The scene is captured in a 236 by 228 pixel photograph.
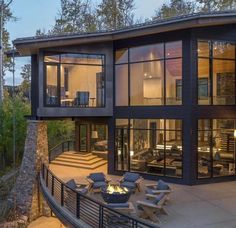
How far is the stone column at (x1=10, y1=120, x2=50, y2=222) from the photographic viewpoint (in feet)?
59.6

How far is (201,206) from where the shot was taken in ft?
40.5

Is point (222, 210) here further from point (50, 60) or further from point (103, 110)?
point (50, 60)

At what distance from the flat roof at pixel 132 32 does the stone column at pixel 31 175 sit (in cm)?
394

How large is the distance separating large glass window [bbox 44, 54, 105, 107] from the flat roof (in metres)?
0.87

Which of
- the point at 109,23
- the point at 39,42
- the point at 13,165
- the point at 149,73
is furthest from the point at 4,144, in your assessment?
the point at 109,23

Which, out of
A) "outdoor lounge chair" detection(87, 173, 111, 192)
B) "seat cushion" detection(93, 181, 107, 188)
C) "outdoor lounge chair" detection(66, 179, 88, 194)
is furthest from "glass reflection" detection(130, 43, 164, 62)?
"outdoor lounge chair" detection(66, 179, 88, 194)

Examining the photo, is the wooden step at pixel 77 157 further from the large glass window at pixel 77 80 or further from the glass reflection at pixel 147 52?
the glass reflection at pixel 147 52

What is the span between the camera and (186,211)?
11.7 metres

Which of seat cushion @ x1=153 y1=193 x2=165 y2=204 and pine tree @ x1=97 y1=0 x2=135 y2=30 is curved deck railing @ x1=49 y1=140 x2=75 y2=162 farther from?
pine tree @ x1=97 y1=0 x2=135 y2=30

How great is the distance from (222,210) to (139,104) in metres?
7.22

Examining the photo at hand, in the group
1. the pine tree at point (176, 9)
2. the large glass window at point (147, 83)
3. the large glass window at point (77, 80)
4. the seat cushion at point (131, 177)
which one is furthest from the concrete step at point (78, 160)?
the pine tree at point (176, 9)

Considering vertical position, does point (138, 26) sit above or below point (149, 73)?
above

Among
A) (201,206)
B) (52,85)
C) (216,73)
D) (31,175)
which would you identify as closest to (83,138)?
(31,175)

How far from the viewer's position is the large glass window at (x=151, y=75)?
16.6 m
